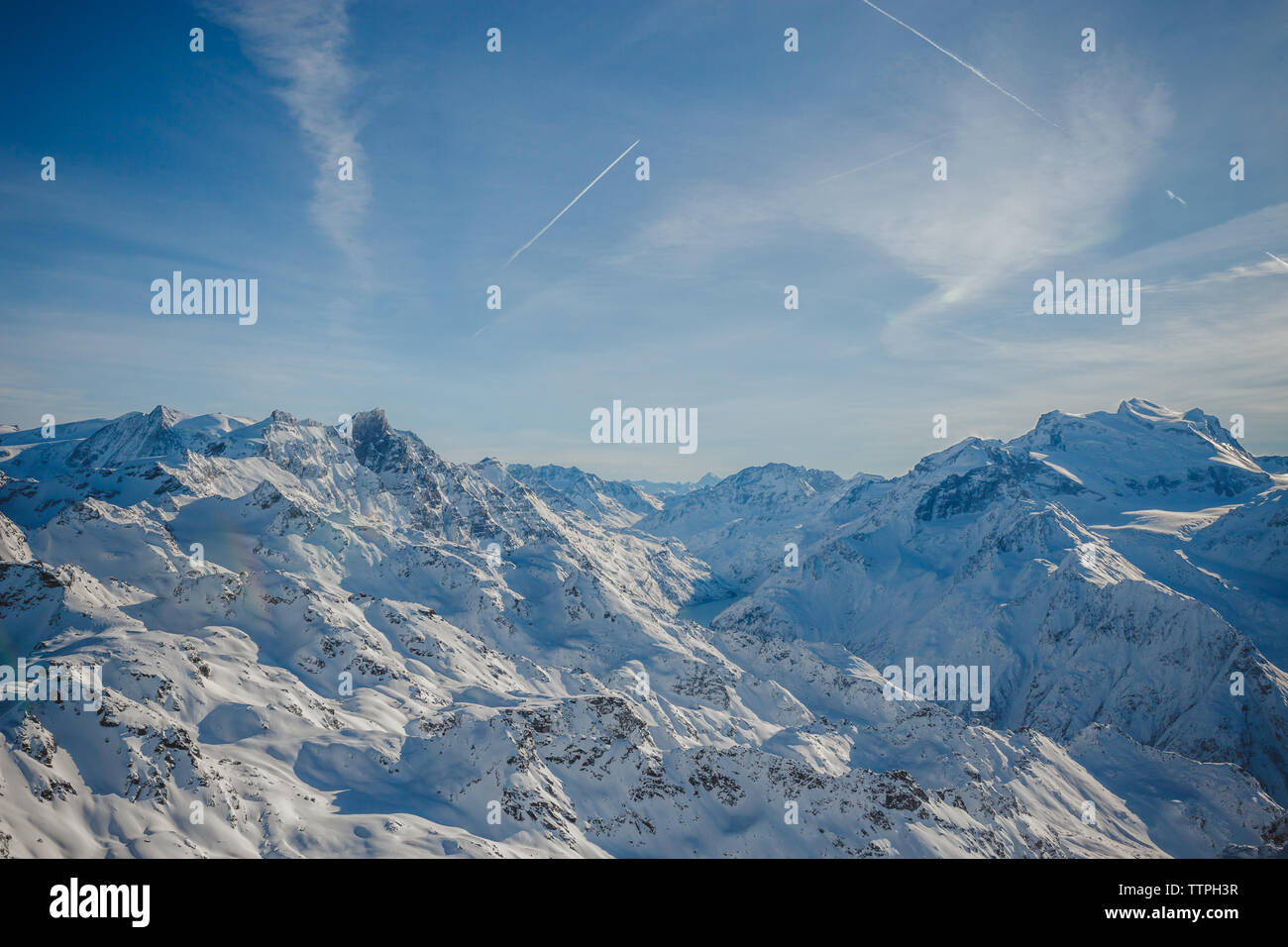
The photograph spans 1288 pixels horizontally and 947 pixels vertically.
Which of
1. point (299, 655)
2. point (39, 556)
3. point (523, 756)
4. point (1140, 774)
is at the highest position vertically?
point (39, 556)

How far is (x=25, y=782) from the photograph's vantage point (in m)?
62.5

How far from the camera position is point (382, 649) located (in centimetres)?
15588

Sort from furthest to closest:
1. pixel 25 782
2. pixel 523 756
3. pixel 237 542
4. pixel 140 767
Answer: pixel 237 542, pixel 523 756, pixel 140 767, pixel 25 782

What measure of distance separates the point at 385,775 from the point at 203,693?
29.5 m

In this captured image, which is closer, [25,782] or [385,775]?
[25,782]

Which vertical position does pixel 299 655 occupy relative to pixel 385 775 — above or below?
above

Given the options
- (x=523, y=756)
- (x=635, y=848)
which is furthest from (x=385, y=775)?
(x=635, y=848)

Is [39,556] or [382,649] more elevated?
[39,556]

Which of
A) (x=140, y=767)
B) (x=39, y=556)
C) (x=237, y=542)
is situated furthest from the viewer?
(x=237, y=542)

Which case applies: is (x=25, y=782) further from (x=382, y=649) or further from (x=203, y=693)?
(x=382, y=649)

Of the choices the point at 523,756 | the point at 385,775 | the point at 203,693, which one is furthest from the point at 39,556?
the point at 523,756
